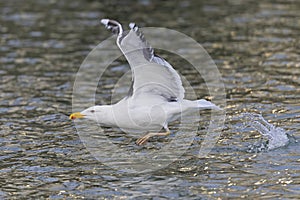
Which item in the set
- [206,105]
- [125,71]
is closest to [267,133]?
[206,105]

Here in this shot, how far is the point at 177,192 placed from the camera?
9.56m

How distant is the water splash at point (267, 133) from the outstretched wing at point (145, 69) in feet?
5.00

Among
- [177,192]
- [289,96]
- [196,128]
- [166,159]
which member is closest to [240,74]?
[289,96]

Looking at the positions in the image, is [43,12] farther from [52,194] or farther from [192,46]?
[52,194]

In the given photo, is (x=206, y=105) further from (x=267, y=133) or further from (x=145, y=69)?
(x=267, y=133)

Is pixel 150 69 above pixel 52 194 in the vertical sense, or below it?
above

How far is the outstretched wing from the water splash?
152 cm

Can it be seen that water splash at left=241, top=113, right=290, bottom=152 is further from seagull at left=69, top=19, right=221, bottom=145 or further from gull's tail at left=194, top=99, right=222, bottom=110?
seagull at left=69, top=19, right=221, bottom=145

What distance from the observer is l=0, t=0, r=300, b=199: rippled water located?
995 centimetres

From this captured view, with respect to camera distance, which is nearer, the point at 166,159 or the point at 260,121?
the point at 166,159

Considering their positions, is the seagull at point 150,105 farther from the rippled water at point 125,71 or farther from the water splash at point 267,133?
the water splash at point 267,133

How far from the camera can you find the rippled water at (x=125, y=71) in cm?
995

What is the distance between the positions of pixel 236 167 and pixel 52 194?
2.62 meters

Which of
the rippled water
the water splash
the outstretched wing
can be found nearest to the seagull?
the outstretched wing
